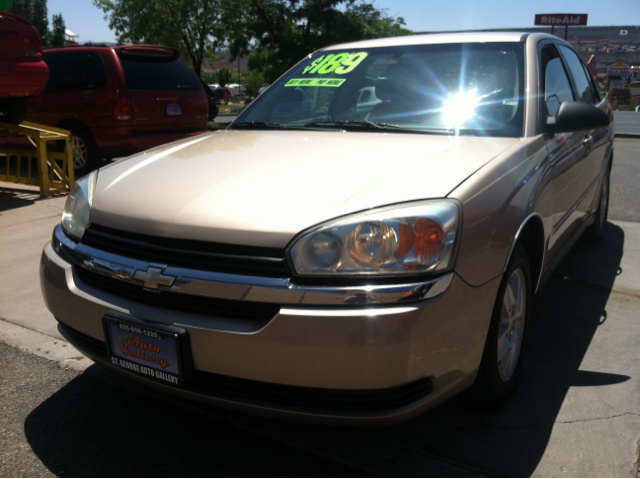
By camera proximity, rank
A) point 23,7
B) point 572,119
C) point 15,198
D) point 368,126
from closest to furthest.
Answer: point 572,119 < point 368,126 < point 15,198 < point 23,7

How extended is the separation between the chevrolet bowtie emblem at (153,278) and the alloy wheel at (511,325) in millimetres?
1261

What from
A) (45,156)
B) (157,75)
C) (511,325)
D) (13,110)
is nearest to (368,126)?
(511,325)

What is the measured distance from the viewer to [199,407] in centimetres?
257

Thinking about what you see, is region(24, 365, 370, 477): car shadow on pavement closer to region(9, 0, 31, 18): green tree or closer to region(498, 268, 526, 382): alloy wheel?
region(498, 268, 526, 382): alloy wheel

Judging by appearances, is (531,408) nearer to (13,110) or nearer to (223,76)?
(13,110)

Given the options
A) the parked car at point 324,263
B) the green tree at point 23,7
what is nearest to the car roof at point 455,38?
the parked car at point 324,263

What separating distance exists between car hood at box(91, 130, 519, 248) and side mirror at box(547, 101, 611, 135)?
0.37 metres

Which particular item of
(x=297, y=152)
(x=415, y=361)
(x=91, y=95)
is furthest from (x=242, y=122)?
(x=91, y=95)

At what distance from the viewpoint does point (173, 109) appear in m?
7.89

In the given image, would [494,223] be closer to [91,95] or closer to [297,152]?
[297,152]

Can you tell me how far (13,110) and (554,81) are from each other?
579cm

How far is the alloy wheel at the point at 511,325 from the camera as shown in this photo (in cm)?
244

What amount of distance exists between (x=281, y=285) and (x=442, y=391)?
66cm

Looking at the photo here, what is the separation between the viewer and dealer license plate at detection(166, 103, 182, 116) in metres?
7.85
